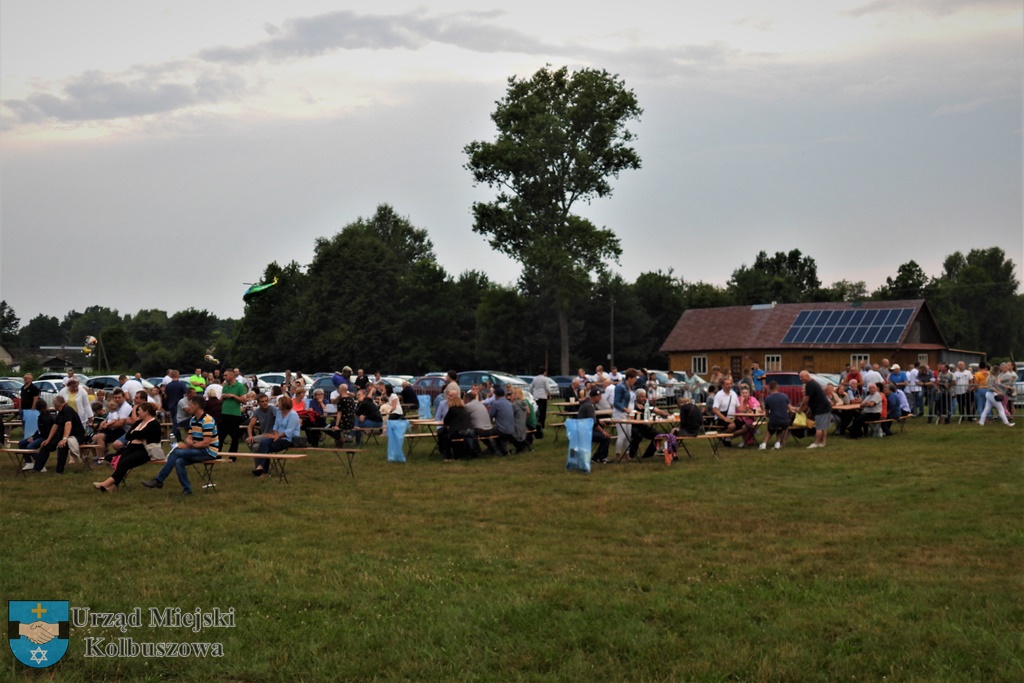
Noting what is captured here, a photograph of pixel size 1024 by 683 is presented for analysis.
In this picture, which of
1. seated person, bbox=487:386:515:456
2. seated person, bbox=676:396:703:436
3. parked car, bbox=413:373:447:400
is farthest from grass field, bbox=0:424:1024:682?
parked car, bbox=413:373:447:400

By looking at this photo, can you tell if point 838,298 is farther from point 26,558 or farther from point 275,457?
point 26,558

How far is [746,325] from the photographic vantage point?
61.3 meters

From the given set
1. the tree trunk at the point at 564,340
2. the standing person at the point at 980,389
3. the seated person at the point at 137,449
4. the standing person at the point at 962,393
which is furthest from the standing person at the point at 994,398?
the tree trunk at the point at 564,340

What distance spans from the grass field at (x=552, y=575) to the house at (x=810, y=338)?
135 ft

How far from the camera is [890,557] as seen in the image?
9.38m

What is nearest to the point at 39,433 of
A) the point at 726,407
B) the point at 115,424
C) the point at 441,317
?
the point at 115,424

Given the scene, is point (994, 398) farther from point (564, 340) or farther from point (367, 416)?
point (564, 340)

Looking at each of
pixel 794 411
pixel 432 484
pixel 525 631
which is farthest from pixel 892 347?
pixel 525 631

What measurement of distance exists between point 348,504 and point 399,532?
2394 mm

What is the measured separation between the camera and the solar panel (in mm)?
54281

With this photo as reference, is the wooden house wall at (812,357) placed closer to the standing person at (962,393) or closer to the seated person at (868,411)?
the standing person at (962,393)

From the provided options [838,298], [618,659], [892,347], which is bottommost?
[618,659]

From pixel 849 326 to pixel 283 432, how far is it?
147 ft

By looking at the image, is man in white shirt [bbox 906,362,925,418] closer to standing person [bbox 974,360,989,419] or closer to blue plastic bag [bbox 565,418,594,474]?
standing person [bbox 974,360,989,419]
